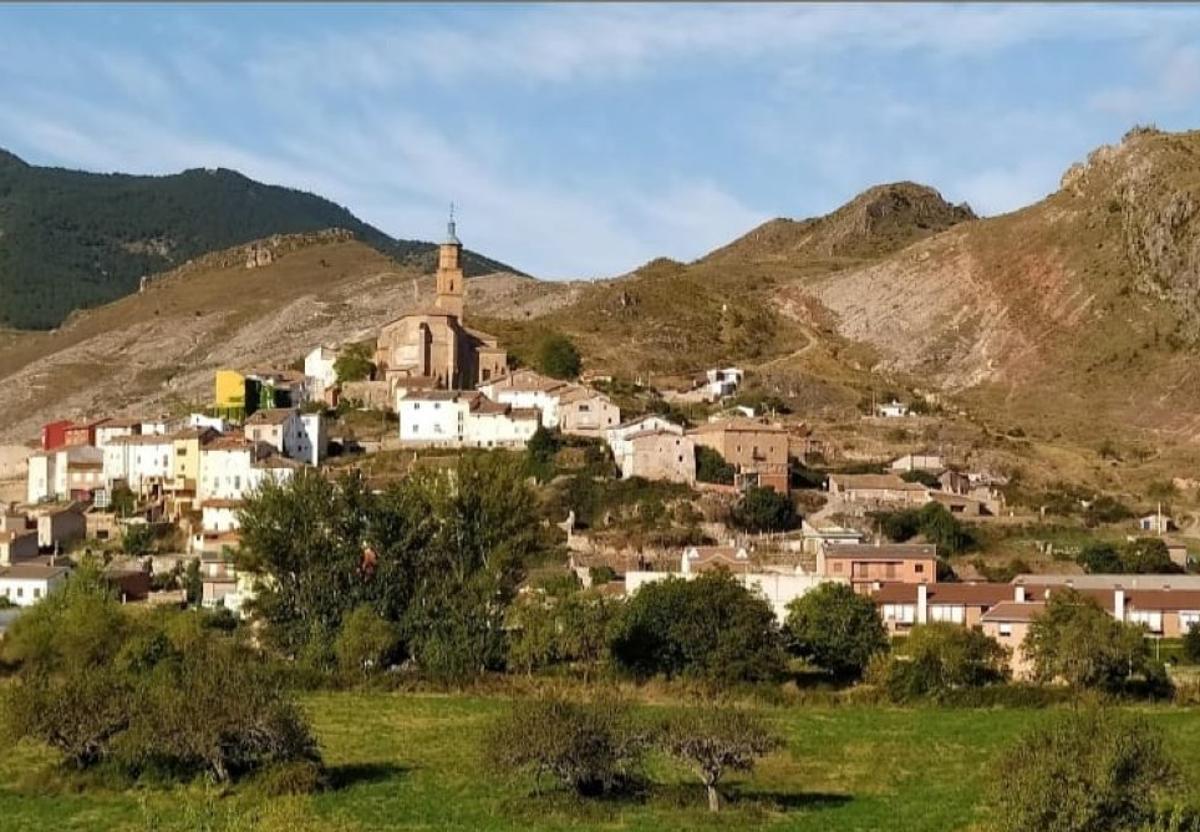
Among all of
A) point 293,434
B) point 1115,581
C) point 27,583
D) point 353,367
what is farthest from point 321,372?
point 1115,581

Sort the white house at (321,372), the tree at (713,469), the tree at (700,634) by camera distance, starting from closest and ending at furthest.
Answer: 1. the tree at (700,634)
2. the tree at (713,469)
3. the white house at (321,372)

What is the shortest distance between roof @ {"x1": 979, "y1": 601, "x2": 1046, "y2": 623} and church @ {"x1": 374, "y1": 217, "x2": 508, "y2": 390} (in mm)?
34087

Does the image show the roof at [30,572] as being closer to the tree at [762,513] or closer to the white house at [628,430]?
the white house at [628,430]

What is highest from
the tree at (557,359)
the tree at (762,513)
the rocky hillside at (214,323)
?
the rocky hillside at (214,323)

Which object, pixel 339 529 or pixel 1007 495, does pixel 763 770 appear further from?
pixel 1007 495

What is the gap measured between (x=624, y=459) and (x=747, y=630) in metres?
20.0

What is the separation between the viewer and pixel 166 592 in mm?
57469

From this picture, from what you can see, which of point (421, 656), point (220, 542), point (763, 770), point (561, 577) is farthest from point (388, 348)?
point (763, 770)

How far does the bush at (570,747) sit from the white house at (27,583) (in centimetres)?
2965

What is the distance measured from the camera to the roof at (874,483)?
62.1 m

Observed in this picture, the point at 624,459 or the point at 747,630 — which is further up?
the point at 624,459

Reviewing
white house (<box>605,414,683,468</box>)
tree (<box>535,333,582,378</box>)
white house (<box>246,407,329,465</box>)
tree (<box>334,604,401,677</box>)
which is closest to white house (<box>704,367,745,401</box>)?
tree (<box>535,333,582,378</box>)

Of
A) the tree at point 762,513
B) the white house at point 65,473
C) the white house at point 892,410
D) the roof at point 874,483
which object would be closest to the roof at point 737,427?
the roof at point 874,483

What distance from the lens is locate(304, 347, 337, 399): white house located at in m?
80.9
